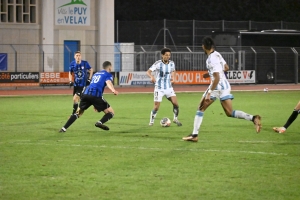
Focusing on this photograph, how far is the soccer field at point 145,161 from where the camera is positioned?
8.46 metres

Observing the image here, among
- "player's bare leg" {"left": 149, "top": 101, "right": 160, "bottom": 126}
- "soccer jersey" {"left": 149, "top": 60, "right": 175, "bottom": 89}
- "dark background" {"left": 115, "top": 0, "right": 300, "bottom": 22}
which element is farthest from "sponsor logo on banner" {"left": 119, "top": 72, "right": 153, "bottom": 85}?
"player's bare leg" {"left": 149, "top": 101, "right": 160, "bottom": 126}

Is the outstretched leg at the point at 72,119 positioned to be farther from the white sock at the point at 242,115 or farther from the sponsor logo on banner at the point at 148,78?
the sponsor logo on banner at the point at 148,78

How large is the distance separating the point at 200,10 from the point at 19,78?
27124 mm

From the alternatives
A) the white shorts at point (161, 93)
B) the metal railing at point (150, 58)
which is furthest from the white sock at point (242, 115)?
the metal railing at point (150, 58)

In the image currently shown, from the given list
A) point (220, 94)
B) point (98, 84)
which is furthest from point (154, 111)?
point (220, 94)

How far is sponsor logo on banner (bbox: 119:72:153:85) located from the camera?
3750 cm

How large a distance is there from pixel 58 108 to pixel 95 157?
12368 millimetres

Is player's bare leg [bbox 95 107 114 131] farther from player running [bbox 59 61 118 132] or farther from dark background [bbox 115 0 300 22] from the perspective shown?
dark background [bbox 115 0 300 22]

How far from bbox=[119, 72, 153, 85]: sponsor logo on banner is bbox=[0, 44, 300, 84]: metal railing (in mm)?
1745

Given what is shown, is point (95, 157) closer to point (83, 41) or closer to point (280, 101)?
point (280, 101)

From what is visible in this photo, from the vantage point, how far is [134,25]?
49.8 m

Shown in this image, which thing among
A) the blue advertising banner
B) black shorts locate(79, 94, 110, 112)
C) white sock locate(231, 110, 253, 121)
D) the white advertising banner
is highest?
the white advertising banner

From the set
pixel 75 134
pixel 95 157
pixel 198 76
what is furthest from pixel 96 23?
pixel 95 157

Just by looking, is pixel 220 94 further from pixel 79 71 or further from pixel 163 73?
pixel 79 71
